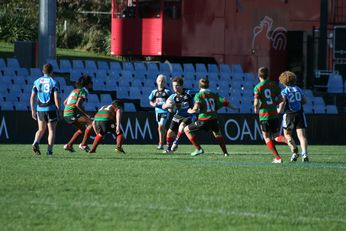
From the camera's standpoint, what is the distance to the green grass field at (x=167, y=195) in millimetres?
9656

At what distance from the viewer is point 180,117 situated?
71.4ft

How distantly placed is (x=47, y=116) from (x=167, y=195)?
23.4 ft

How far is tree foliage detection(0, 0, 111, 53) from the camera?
1700 inches

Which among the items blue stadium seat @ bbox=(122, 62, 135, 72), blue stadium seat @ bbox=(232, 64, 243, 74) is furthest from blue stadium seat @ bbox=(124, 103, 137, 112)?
blue stadium seat @ bbox=(232, 64, 243, 74)

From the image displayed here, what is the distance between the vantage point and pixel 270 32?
34.3 meters

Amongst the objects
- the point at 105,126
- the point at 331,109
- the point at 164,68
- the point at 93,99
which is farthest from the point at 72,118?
the point at 331,109

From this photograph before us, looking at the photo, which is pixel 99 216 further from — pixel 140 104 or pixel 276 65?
pixel 276 65

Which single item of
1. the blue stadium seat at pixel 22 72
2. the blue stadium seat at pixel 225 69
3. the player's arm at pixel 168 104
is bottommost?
the player's arm at pixel 168 104

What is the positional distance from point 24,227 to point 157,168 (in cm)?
636

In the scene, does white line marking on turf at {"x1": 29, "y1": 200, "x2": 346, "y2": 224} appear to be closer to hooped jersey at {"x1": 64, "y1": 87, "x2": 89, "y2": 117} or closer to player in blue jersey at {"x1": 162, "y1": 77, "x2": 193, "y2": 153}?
hooped jersey at {"x1": 64, "y1": 87, "x2": 89, "y2": 117}

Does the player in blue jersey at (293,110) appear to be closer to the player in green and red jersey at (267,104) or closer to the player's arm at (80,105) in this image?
the player in green and red jersey at (267,104)

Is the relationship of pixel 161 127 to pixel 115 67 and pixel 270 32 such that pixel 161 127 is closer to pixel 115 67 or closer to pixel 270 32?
pixel 115 67

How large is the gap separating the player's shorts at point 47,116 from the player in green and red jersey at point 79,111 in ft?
6.74

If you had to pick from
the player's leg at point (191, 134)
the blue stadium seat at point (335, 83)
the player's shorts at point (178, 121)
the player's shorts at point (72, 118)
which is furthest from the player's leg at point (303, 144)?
the blue stadium seat at point (335, 83)
